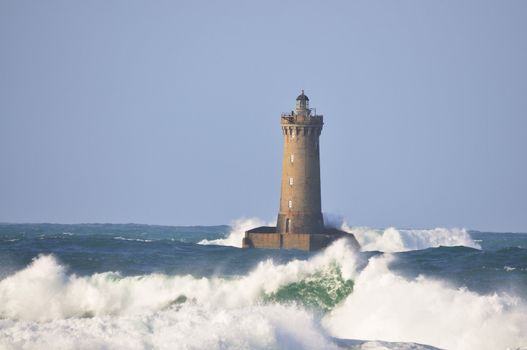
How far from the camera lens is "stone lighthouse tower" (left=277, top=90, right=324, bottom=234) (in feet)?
195

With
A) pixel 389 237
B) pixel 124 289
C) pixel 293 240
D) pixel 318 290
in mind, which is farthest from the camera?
pixel 389 237

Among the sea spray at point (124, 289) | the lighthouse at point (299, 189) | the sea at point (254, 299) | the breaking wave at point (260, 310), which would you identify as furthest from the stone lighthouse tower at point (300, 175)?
the sea spray at point (124, 289)

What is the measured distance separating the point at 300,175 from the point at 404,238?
23.0 meters

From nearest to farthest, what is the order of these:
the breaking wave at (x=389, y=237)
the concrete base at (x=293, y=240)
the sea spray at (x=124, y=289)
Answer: the sea spray at (x=124, y=289)
the concrete base at (x=293, y=240)
the breaking wave at (x=389, y=237)

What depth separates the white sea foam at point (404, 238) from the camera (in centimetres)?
7375

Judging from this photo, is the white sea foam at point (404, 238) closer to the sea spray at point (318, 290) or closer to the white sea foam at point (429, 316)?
the sea spray at point (318, 290)

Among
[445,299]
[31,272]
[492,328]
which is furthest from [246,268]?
[492,328]

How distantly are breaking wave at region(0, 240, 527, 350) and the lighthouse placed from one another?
6.08 metres

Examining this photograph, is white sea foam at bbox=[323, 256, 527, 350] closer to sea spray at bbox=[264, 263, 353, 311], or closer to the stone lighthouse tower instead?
sea spray at bbox=[264, 263, 353, 311]

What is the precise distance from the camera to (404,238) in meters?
80.8

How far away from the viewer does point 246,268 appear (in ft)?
161

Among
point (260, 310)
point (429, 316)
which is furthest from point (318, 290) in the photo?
point (260, 310)

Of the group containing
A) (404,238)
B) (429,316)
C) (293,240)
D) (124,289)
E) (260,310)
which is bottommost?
(429,316)

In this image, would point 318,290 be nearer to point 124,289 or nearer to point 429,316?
point 124,289
